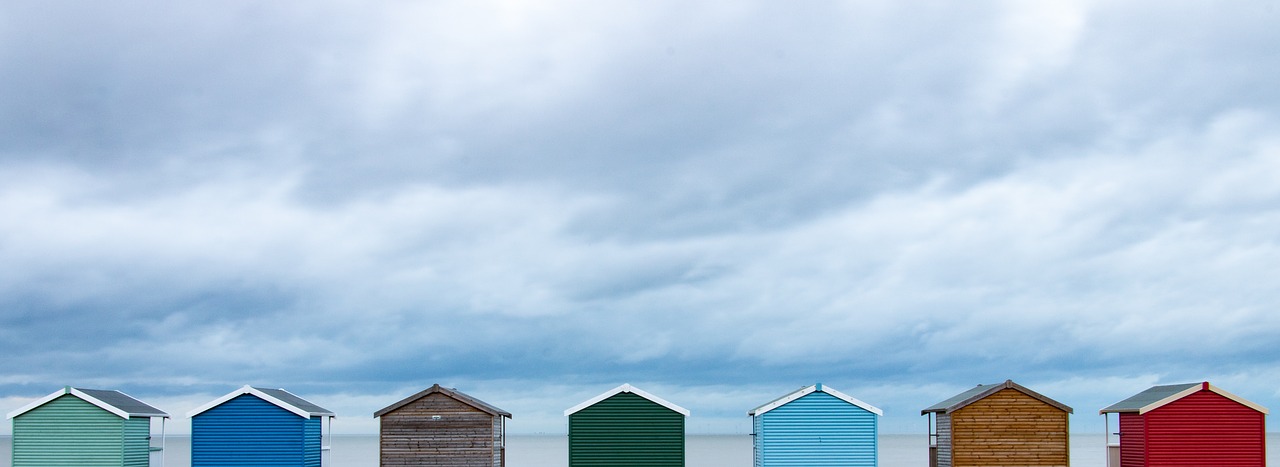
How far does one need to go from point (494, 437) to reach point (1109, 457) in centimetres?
2064

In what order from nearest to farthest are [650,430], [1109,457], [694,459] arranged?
[650,430] < [1109,457] < [694,459]

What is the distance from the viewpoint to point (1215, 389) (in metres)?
38.8

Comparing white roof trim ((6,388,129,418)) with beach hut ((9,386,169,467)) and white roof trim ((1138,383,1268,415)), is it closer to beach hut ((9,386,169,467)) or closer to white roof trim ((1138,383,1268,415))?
beach hut ((9,386,169,467))

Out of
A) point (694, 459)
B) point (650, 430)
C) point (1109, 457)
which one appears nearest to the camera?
point (650, 430)

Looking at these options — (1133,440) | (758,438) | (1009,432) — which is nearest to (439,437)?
(758,438)

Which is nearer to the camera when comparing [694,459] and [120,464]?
[120,464]

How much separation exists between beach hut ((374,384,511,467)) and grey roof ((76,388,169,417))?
8.45 meters

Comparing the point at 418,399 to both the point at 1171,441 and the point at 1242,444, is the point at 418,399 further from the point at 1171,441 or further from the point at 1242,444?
the point at 1242,444

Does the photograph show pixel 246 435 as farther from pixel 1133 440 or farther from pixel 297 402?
pixel 1133 440

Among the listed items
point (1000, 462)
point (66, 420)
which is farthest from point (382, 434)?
point (1000, 462)

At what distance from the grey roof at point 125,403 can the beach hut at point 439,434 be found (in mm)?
8446

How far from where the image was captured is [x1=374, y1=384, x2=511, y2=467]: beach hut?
124 ft

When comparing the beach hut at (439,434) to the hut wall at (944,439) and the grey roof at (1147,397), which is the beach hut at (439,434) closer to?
the hut wall at (944,439)

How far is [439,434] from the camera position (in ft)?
124
